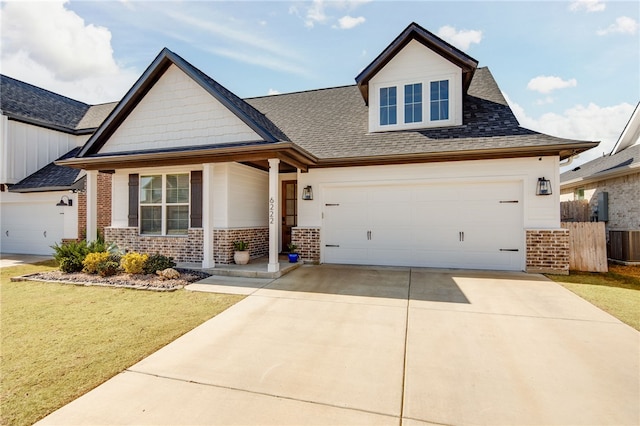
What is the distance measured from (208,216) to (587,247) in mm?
10221

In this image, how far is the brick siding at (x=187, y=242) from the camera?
8.60 m

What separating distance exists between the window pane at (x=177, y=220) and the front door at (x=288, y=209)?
329cm

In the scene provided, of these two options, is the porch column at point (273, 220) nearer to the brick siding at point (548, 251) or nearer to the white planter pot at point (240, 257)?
the white planter pot at point (240, 257)

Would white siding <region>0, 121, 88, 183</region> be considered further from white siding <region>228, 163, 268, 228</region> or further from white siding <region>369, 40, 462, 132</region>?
white siding <region>369, 40, 462, 132</region>

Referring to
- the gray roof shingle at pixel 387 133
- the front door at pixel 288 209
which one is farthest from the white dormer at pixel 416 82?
the front door at pixel 288 209

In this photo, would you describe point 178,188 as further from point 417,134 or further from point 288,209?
point 417,134

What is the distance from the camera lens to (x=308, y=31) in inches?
367

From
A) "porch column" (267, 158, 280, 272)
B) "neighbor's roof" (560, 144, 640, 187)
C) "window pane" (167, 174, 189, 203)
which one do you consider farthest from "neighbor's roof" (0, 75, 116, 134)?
"neighbor's roof" (560, 144, 640, 187)

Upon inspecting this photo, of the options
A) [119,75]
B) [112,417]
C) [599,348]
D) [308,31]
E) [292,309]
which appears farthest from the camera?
[119,75]

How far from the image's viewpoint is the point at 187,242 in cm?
888

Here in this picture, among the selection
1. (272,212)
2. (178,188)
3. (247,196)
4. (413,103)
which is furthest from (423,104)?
(178,188)

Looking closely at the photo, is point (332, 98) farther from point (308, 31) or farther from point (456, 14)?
point (456, 14)

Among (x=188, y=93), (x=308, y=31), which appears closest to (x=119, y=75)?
(x=188, y=93)

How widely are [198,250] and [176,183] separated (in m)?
2.18
